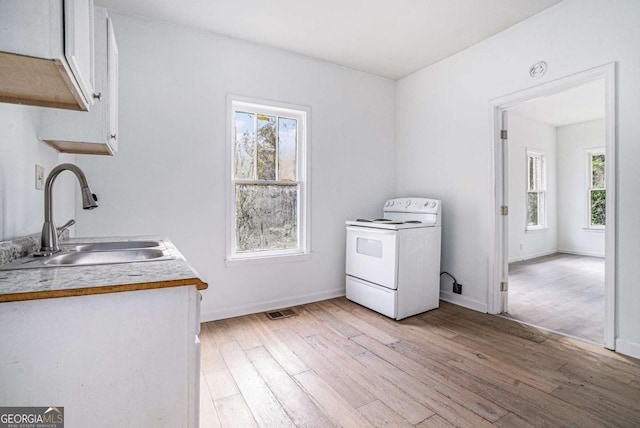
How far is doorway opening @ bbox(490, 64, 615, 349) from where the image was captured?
3156mm

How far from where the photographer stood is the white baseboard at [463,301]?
10.5ft

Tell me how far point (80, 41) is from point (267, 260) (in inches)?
95.3

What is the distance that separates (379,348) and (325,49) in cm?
288

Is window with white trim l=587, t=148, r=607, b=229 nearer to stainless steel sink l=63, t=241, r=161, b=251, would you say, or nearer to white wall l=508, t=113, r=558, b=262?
white wall l=508, t=113, r=558, b=262

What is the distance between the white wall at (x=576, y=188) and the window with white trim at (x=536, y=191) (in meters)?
0.52

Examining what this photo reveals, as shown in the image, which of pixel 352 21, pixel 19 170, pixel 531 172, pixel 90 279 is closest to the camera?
pixel 90 279

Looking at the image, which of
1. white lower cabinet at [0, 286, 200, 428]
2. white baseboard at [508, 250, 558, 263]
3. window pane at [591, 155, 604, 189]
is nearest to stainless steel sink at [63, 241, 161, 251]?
white lower cabinet at [0, 286, 200, 428]

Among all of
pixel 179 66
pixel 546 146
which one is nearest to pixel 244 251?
pixel 179 66

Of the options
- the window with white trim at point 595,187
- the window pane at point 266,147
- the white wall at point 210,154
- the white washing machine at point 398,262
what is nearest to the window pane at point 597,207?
the window with white trim at point 595,187

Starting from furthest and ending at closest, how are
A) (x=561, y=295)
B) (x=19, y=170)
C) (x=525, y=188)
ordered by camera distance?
(x=525, y=188) < (x=561, y=295) < (x=19, y=170)

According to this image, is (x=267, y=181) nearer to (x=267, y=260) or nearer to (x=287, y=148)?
(x=287, y=148)

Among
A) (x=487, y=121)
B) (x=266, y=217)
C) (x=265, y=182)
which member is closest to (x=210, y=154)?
(x=265, y=182)

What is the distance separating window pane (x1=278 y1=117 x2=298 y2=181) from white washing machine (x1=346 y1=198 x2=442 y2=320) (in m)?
0.87

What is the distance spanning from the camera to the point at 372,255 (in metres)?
3.21
